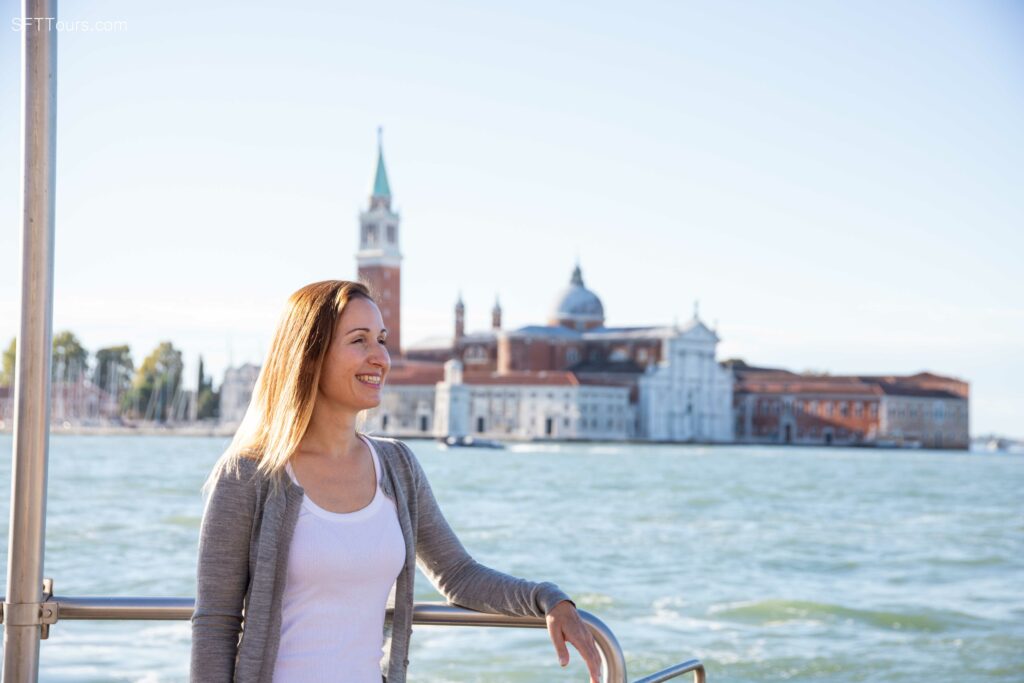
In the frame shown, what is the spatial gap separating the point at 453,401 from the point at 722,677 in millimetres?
33483

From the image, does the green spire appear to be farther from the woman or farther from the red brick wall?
the woman

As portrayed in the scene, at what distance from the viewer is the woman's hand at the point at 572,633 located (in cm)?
110

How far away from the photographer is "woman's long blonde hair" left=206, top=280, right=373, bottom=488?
1.06m

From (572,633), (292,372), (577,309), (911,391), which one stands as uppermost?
(577,309)

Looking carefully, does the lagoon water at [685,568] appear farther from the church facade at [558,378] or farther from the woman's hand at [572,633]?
the church facade at [558,378]

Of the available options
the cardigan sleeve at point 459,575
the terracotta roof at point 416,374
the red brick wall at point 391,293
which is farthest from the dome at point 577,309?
the cardigan sleeve at point 459,575

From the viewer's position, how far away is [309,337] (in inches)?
43.0

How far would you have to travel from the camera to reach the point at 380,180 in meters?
44.3

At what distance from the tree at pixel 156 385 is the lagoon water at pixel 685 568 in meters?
20.7

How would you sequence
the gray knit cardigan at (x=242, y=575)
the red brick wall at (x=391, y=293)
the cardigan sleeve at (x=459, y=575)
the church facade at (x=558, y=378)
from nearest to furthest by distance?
the gray knit cardigan at (x=242, y=575) < the cardigan sleeve at (x=459, y=575) < the church facade at (x=558, y=378) < the red brick wall at (x=391, y=293)

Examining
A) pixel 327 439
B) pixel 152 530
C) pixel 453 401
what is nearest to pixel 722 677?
pixel 327 439

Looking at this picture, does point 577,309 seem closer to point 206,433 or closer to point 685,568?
point 206,433

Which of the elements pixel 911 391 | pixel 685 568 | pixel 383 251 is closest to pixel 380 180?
pixel 383 251

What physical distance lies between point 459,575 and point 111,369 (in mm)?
44615
